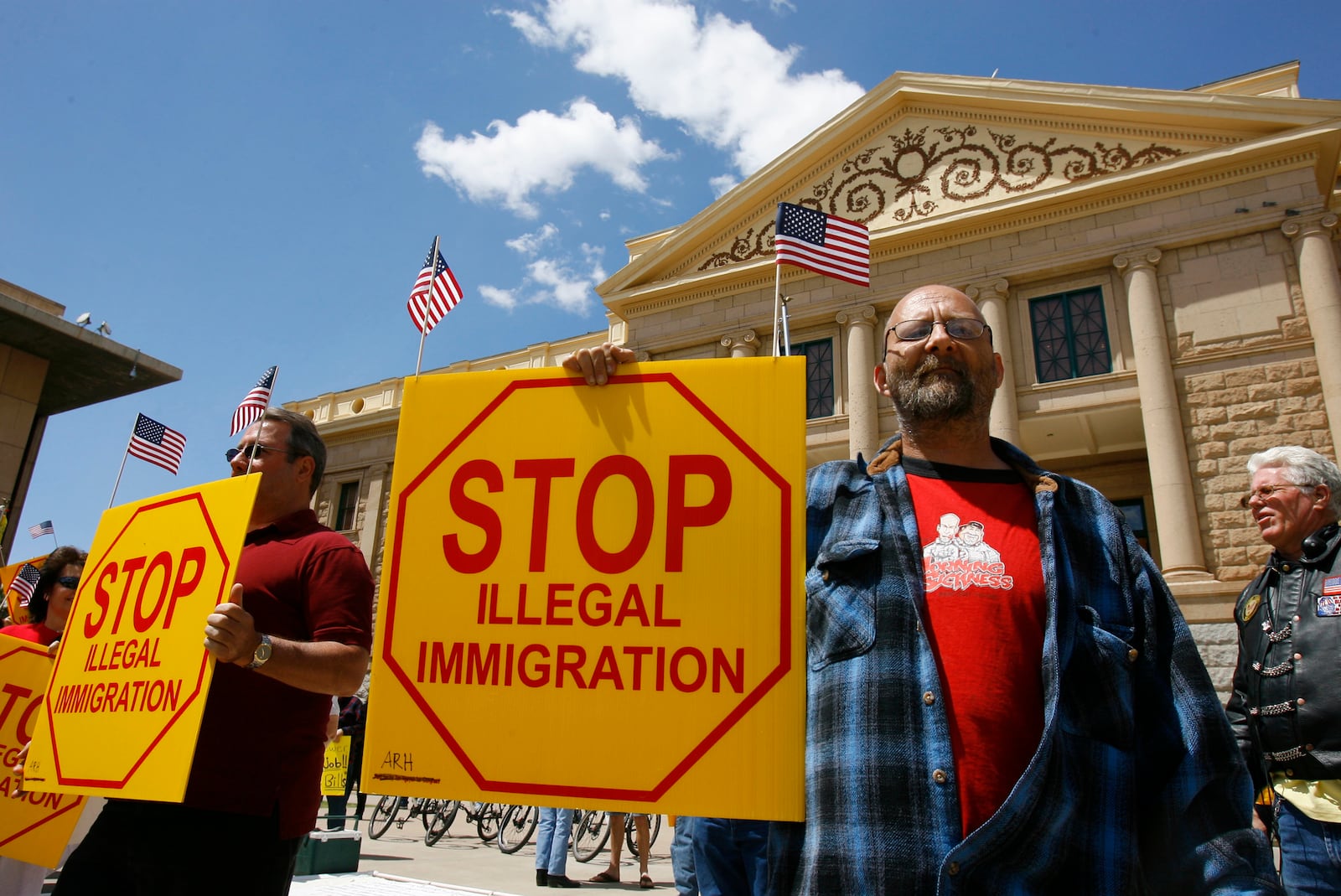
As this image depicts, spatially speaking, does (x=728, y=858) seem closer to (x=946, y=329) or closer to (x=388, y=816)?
(x=946, y=329)

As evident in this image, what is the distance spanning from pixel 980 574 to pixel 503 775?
1.06m

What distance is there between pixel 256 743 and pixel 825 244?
29.8 feet

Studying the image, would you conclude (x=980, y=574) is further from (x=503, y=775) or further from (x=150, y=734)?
(x=150, y=734)

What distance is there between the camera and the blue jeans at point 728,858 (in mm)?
2877

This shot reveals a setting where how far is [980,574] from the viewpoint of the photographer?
5.92 ft

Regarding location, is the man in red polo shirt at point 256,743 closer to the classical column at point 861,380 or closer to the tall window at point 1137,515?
the classical column at point 861,380

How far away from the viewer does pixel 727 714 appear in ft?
5.52

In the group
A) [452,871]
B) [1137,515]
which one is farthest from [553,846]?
[1137,515]

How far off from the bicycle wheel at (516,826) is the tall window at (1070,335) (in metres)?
12.8

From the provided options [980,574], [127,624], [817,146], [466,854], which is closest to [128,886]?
[127,624]

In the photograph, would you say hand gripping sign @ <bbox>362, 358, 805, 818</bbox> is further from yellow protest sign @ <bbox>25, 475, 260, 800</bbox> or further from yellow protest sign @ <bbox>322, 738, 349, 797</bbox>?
yellow protest sign @ <bbox>322, 738, 349, 797</bbox>

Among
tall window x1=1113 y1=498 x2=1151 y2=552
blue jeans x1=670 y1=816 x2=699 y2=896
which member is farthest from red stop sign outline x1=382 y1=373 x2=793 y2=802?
tall window x1=1113 y1=498 x2=1151 y2=552

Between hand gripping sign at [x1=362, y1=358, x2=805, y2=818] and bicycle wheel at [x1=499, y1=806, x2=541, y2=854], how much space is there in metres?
9.41

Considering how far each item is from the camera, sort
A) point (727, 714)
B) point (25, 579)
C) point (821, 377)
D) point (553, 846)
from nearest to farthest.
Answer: point (727, 714) → point (553, 846) → point (25, 579) → point (821, 377)
